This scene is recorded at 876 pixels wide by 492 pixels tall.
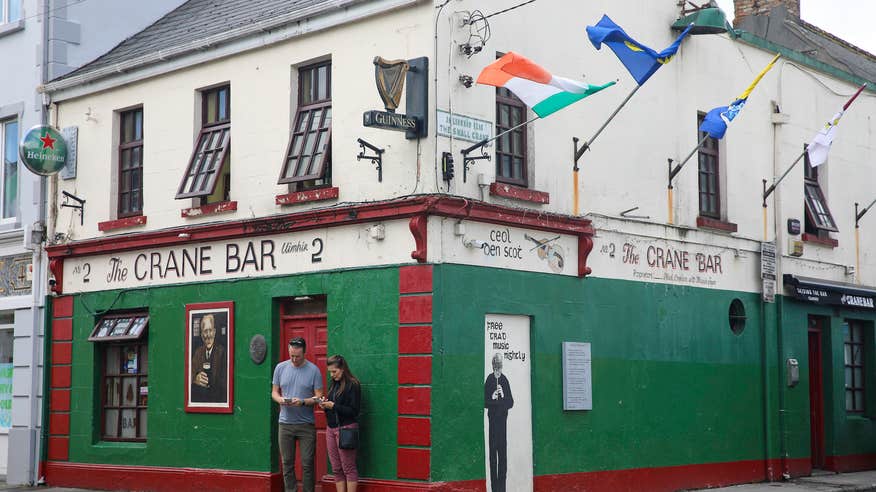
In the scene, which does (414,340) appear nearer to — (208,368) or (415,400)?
(415,400)

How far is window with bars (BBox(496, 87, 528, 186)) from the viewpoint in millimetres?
15188

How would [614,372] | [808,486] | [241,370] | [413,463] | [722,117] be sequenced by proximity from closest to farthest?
[413,463] < [241,370] < [614,372] < [722,117] < [808,486]

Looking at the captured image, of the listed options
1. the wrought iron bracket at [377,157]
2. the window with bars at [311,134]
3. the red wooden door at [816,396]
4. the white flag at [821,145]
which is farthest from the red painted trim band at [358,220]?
the red wooden door at [816,396]

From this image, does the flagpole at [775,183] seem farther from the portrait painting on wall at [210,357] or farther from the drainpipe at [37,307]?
the drainpipe at [37,307]

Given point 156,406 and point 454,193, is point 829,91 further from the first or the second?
point 156,406

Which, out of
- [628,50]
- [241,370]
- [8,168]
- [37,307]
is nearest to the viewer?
[628,50]

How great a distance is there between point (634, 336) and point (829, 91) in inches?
292

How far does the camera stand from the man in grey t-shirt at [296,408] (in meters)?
14.7

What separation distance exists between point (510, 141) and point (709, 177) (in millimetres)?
4719

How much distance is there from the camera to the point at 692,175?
18109 millimetres

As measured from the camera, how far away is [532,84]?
14070 mm

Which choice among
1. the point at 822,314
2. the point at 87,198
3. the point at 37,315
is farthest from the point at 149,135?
the point at 822,314

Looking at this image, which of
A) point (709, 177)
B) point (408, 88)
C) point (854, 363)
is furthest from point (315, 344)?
point (854, 363)

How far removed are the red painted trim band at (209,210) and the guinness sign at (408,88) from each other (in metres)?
3.19
